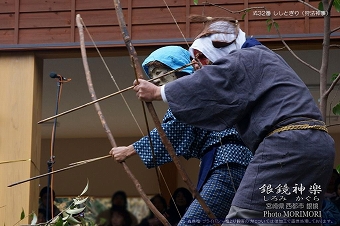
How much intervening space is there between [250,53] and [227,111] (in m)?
0.24

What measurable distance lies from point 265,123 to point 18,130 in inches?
150

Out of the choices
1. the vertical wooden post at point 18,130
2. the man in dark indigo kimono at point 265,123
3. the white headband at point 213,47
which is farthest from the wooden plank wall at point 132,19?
the man in dark indigo kimono at point 265,123

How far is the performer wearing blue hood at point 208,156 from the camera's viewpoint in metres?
3.42

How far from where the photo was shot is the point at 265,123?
2.92m

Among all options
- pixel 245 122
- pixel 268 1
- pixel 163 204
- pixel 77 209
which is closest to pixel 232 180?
pixel 245 122

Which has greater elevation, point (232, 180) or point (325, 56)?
point (325, 56)

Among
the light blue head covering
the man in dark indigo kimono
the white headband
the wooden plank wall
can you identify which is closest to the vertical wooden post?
the wooden plank wall

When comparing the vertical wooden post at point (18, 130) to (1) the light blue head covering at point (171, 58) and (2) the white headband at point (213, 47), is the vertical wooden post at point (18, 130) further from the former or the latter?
(2) the white headband at point (213, 47)

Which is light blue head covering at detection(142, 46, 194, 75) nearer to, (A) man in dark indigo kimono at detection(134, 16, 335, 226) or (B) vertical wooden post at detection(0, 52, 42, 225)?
(A) man in dark indigo kimono at detection(134, 16, 335, 226)

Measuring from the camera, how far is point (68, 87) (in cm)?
793

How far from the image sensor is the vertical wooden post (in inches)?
247

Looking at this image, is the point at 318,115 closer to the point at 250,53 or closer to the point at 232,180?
the point at 250,53

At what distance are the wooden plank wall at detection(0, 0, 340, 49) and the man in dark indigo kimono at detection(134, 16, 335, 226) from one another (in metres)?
3.18

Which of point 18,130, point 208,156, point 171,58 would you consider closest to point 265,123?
point 208,156
